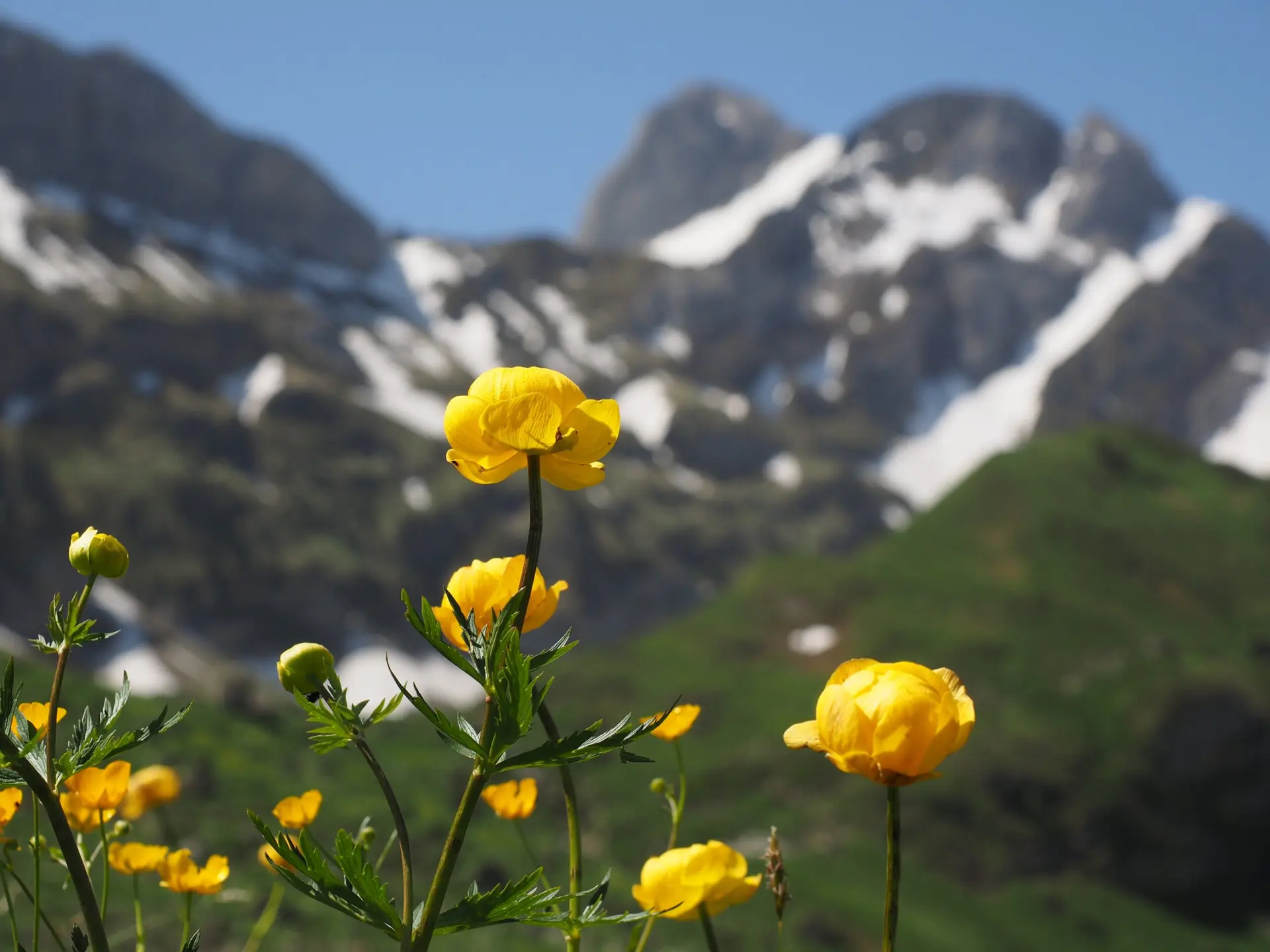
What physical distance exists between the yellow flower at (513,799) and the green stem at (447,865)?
857 mm

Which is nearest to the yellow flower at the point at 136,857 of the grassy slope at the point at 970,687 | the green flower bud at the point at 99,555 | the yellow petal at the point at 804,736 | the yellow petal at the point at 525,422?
the green flower bud at the point at 99,555

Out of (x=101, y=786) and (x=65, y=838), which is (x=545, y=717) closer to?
(x=65, y=838)

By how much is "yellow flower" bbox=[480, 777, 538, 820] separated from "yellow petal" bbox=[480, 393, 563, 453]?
0.99m

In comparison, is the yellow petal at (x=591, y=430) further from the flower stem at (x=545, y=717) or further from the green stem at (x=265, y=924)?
the green stem at (x=265, y=924)

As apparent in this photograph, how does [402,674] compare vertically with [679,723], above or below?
below

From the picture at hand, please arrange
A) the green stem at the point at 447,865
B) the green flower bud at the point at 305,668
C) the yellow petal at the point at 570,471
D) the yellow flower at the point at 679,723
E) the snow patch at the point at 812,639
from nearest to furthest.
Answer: the green stem at the point at 447,865
the green flower bud at the point at 305,668
the yellow petal at the point at 570,471
the yellow flower at the point at 679,723
the snow patch at the point at 812,639

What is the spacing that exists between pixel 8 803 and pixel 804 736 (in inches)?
59.5

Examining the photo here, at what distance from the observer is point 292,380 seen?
176 meters

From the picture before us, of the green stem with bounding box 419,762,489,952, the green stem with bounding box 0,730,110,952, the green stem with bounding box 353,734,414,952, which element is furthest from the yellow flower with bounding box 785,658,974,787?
the green stem with bounding box 0,730,110,952

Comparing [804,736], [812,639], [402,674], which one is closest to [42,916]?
[804,736]

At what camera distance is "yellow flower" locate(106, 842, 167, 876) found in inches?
103

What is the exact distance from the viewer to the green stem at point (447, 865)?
175cm

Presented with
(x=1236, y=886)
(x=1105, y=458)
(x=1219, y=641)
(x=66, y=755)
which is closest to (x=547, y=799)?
(x=1236, y=886)

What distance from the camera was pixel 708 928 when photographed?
2.33 meters
